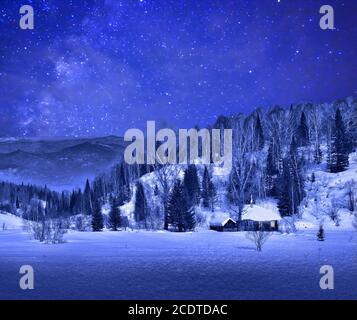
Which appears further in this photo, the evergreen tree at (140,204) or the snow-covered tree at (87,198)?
the snow-covered tree at (87,198)

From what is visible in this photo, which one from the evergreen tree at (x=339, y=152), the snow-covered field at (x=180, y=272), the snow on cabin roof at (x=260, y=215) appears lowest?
A: the snow-covered field at (x=180, y=272)

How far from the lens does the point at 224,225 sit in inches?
1185

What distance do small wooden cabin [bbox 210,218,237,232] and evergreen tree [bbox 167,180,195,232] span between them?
6.55 feet

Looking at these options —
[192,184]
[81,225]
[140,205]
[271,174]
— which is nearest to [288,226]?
[192,184]

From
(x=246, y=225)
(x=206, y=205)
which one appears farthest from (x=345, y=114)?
(x=246, y=225)

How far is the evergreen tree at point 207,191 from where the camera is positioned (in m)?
40.9

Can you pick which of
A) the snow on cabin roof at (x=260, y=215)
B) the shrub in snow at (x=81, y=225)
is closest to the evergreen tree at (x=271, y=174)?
the snow on cabin roof at (x=260, y=215)

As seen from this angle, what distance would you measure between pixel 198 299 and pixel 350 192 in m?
30.3

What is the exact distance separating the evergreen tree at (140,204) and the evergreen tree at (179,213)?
12.5m

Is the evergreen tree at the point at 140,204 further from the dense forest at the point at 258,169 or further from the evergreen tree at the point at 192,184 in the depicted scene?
the evergreen tree at the point at 192,184

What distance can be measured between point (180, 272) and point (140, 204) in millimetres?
31844

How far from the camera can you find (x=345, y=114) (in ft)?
167

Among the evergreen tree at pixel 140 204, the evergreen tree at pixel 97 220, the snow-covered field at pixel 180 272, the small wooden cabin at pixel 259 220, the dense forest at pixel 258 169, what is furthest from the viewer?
the evergreen tree at pixel 140 204

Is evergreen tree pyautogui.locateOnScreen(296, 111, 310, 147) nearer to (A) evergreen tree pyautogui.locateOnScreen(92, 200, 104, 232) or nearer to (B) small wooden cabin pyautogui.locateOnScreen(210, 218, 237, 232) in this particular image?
(B) small wooden cabin pyautogui.locateOnScreen(210, 218, 237, 232)
